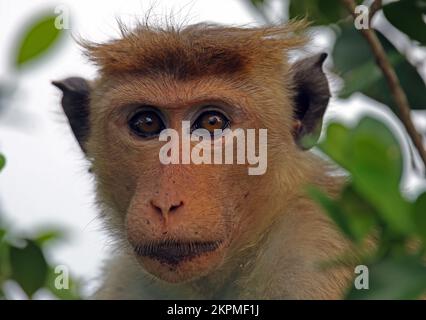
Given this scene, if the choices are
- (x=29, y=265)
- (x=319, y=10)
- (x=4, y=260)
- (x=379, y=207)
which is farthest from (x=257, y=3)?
(x=379, y=207)

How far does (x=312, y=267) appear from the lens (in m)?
5.68

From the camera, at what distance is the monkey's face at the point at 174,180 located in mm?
5027

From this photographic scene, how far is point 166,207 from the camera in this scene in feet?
16.2

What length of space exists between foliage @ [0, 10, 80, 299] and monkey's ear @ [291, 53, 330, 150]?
6.73 ft

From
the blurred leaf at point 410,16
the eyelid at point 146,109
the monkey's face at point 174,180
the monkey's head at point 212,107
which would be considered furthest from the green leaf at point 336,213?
the eyelid at point 146,109

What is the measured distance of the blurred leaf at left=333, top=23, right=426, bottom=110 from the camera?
4441 millimetres

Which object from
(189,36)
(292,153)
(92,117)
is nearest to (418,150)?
(292,153)

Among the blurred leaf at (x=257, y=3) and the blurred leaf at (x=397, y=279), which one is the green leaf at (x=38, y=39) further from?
the blurred leaf at (x=257, y=3)

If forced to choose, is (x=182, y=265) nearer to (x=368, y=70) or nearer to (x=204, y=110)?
(x=204, y=110)

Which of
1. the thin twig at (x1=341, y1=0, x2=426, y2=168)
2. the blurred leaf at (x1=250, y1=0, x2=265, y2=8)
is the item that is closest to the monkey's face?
the blurred leaf at (x1=250, y1=0, x2=265, y2=8)

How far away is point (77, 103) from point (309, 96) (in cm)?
196

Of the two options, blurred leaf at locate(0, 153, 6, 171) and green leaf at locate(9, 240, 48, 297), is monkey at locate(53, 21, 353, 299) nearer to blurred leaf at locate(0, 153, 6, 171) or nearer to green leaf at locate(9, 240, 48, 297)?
green leaf at locate(9, 240, 48, 297)
